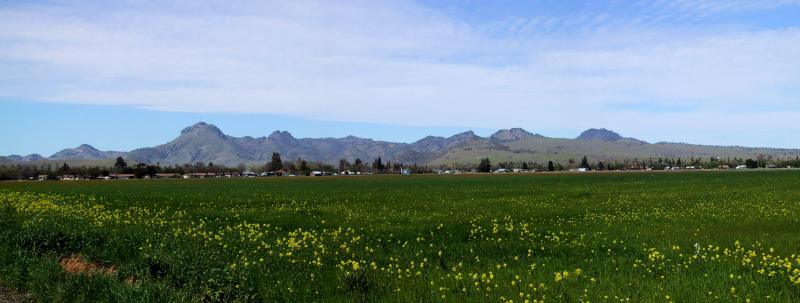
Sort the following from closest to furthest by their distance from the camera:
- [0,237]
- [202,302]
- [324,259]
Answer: [202,302], [324,259], [0,237]

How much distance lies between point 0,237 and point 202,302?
38.5 feet

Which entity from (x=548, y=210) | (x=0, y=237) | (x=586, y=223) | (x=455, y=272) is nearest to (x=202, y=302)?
(x=455, y=272)

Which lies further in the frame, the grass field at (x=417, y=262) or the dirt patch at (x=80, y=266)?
the dirt patch at (x=80, y=266)

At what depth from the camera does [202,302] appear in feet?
37.6

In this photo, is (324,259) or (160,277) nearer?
(160,277)

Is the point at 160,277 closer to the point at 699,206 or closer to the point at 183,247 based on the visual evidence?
the point at 183,247

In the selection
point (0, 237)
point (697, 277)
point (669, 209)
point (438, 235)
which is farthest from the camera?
point (669, 209)

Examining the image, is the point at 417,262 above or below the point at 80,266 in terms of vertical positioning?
above

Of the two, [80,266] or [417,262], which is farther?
[80,266]

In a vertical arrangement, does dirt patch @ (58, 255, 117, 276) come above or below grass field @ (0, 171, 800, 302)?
below

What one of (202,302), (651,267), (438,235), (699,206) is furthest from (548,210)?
(202,302)

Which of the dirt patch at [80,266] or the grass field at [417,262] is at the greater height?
the grass field at [417,262]

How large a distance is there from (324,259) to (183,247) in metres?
4.27

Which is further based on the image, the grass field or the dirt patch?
the dirt patch
